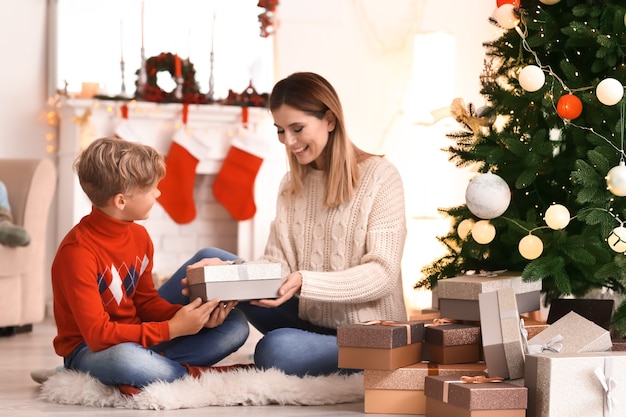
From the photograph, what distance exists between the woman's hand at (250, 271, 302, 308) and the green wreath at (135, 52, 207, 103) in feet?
8.45

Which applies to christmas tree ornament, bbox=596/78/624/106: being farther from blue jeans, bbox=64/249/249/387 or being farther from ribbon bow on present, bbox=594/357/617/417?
blue jeans, bbox=64/249/249/387

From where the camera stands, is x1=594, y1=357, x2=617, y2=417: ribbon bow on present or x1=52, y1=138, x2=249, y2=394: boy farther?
x1=52, y1=138, x2=249, y2=394: boy

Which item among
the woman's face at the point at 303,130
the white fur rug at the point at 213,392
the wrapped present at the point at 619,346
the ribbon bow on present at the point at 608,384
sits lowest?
the white fur rug at the point at 213,392

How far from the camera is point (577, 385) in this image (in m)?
1.96

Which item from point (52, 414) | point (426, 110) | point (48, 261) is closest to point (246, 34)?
point (426, 110)

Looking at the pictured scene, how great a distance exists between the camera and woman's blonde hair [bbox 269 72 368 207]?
8.22ft

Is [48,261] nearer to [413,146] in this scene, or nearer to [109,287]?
[413,146]

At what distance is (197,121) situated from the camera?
4863mm

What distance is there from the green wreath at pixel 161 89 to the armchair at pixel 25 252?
790 mm

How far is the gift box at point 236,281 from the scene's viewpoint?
2.28 m

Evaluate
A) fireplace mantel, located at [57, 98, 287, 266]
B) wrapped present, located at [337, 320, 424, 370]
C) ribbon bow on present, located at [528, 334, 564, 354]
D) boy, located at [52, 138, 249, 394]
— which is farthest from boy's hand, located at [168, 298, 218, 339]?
fireplace mantel, located at [57, 98, 287, 266]

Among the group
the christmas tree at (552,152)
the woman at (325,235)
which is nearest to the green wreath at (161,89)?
the woman at (325,235)

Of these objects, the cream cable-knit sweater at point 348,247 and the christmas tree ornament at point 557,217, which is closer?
the christmas tree ornament at point 557,217

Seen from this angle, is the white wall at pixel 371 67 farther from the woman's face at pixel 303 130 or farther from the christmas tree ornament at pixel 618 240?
the christmas tree ornament at pixel 618 240
